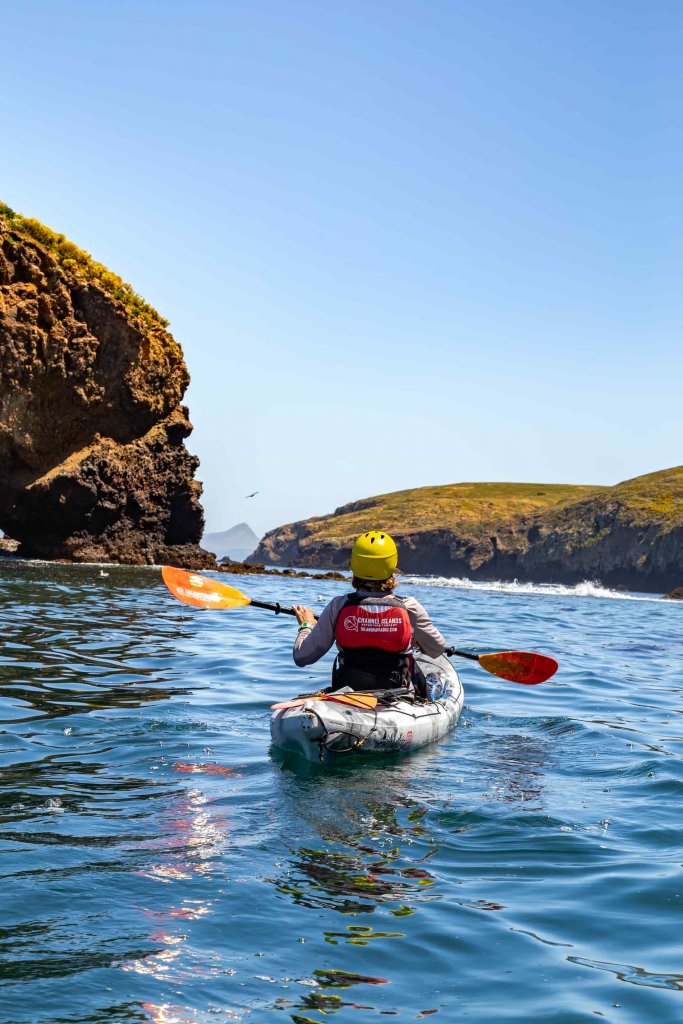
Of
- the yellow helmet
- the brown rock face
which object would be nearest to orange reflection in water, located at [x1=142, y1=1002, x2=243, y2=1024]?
the yellow helmet

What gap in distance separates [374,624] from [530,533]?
120564 millimetres

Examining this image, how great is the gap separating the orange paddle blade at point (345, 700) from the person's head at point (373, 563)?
104cm

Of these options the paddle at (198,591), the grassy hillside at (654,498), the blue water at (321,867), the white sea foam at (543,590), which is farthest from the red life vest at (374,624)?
the grassy hillside at (654,498)

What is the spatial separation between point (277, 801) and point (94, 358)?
37.2 meters

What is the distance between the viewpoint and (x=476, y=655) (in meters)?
11.3

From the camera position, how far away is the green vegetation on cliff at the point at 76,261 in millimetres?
41281

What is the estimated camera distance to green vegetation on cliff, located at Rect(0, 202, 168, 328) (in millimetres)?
41281

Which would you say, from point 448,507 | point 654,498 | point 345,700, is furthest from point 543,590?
point 448,507

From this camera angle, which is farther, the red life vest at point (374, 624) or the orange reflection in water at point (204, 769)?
the red life vest at point (374, 624)

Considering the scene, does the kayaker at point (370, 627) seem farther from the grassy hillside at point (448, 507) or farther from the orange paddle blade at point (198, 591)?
the grassy hillside at point (448, 507)

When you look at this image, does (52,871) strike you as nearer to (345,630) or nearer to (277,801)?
(277,801)

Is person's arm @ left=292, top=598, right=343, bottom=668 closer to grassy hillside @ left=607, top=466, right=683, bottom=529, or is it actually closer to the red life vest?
the red life vest

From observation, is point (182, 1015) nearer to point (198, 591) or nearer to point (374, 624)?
point (374, 624)

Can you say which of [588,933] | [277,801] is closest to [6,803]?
[277,801]
